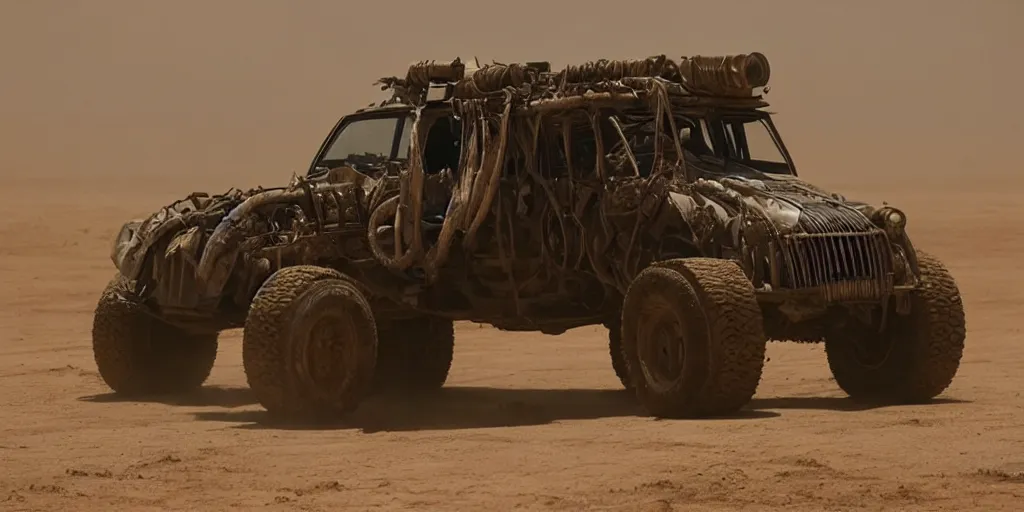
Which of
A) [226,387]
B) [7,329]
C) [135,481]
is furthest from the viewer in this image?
[7,329]

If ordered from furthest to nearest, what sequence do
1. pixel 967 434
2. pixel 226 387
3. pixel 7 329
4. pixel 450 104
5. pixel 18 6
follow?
pixel 18 6 → pixel 7 329 → pixel 226 387 → pixel 450 104 → pixel 967 434

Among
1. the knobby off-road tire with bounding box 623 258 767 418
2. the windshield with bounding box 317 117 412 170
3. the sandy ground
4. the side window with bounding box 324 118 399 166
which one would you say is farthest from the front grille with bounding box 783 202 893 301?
the side window with bounding box 324 118 399 166

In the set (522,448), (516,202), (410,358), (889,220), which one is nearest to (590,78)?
(516,202)

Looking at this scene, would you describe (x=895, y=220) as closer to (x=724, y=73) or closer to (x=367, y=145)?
(x=724, y=73)

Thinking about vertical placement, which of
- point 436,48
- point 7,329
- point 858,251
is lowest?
point 7,329

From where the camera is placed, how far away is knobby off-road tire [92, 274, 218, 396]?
17438 millimetres

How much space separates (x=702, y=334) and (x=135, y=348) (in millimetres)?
5906

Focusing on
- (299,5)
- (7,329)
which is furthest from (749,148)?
(299,5)

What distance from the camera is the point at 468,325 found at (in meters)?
25.9

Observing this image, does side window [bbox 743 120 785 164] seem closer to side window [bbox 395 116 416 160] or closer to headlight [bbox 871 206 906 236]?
headlight [bbox 871 206 906 236]

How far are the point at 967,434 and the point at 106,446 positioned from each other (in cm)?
530

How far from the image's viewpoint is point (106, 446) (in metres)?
13.4

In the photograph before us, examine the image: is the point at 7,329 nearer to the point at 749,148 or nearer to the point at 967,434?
the point at 749,148

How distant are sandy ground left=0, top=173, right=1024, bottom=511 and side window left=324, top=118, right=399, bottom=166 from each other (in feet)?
6.45
